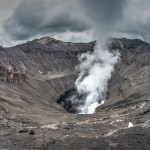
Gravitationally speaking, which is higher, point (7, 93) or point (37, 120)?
point (7, 93)

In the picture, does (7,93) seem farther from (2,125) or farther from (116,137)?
(116,137)

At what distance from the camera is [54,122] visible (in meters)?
136

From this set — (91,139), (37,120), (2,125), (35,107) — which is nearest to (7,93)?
(35,107)

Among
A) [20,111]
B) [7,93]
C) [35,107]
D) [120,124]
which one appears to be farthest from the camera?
[7,93]

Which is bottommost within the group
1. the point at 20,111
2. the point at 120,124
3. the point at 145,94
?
the point at 120,124

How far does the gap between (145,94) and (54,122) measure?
6021 cm

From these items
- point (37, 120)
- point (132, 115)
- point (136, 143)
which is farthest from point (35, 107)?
point (136, 143)

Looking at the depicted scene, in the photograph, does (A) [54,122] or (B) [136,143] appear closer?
(B) [136,143]

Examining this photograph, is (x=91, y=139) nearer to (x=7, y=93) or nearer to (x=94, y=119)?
(x=94, y=119)

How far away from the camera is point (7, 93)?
194875mm

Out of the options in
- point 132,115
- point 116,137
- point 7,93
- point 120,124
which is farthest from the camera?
point 7,93

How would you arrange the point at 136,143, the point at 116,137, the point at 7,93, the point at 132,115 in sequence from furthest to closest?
the point at 7,93 → the point at 132,115 → the point at 116,137 → the point at 136,143

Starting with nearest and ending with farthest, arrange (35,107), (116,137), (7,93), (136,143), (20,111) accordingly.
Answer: (136,143), (116,137), (20,111), (35,107), (7,93)

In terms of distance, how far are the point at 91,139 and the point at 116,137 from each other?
579 centimetres
